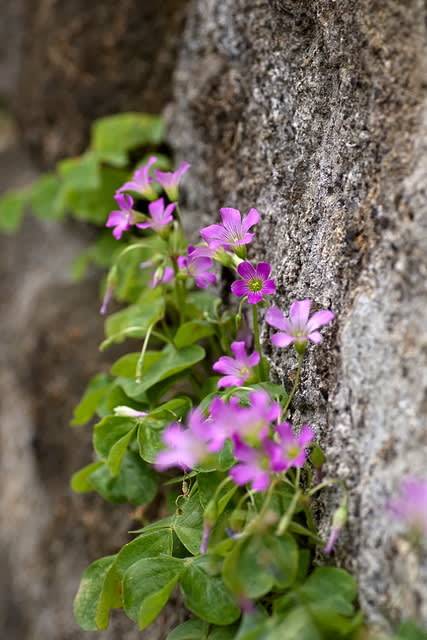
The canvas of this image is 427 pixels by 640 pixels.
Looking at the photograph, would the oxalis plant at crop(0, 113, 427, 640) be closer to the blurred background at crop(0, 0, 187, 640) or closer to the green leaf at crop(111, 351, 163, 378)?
the green leaf at crop(111, 351, 163, 378)

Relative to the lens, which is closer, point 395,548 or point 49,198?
point 395,548

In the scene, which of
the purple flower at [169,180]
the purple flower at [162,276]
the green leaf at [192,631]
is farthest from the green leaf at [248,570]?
the purple flower at [169,180]

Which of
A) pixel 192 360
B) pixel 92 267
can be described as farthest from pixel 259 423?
pixel 92 267

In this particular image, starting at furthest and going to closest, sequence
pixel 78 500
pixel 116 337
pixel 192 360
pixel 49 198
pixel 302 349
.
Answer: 1. pixel 49 198
2. pixel 78 500
3. pixel 116 337
4. pixel 192 360
5. pixel 302 349

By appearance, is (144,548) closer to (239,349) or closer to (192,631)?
(192,631)

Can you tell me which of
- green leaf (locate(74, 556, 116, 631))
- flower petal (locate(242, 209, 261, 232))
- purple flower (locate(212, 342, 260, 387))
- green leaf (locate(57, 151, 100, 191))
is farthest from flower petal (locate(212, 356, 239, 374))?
green leaf (locate(57, 151, 100, 191))

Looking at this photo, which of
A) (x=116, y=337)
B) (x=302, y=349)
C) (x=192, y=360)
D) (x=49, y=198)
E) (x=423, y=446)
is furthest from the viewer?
(x=49, y=198)

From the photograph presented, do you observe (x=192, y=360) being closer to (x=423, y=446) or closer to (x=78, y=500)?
(x=423, y=446)
